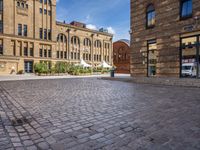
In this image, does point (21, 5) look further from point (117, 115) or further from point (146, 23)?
point (117, 115)

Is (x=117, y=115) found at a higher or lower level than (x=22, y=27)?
lower

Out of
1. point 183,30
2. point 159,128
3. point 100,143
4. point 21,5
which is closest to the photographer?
point 100,143

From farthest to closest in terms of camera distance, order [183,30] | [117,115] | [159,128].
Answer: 1. [183,30]
2. [117,115]
3. [159,128]

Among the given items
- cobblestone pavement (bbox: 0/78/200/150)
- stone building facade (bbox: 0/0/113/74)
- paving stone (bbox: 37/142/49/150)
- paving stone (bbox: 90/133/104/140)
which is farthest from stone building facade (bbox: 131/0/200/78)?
stone building facade (bbox: 0/0/113/74)

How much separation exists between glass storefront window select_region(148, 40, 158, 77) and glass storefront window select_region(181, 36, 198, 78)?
7.55ft

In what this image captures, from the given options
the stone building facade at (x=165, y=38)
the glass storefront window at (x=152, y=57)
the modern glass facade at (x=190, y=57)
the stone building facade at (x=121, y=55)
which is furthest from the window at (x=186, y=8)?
the stone building facade at (x=121, y=55)

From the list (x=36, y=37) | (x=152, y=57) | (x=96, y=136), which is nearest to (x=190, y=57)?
(x=152, y=57)

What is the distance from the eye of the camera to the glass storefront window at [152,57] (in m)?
14.4

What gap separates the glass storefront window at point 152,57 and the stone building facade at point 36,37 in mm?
28938

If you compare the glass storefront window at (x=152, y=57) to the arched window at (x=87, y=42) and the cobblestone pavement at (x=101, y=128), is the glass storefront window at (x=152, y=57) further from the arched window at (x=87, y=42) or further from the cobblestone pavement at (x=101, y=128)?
the arched window at (x=87, y=42)

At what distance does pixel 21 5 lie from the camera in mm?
36156

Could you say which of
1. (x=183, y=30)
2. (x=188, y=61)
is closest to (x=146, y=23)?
(x=183, y=30)

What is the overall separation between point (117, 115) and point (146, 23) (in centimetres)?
1266

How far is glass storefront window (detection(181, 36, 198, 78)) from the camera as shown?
11.9 metres
